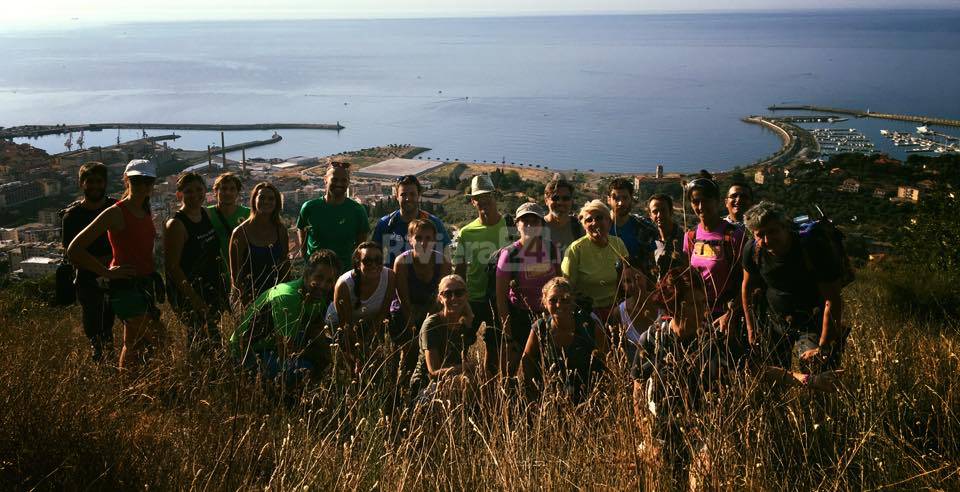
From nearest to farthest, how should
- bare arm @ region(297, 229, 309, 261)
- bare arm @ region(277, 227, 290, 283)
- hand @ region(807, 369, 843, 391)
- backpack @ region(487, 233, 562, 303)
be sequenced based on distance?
hand @ region(807, 369, 843, 391)
backpack @ region(487, 233, 562, 303)
bare arm @ region(277, 227, 290, 283)
bare arm @ region(297, 229, 309, 261)

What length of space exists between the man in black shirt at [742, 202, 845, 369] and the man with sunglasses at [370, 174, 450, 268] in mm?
1931

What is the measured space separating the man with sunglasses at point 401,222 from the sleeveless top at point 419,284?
1.31 ft

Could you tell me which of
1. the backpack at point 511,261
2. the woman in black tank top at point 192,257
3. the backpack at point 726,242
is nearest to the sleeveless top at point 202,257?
the woman in black tank top at point 192,257

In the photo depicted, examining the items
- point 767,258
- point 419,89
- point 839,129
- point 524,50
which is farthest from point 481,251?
point 524,50

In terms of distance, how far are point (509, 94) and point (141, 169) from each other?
257ft

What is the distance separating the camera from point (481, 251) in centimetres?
420

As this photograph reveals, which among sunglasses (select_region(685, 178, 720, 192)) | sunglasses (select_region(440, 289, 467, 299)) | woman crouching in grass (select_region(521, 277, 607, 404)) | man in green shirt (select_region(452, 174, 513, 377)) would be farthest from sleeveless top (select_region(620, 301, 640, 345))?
man in green shirt (select_region(452, 174, 513, 377))

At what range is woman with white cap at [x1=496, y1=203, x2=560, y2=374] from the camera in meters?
3.73

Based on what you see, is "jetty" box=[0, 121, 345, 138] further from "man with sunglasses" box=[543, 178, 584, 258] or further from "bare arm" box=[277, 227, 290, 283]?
"man with sunglasses" box=[543, 178, 584, 258]

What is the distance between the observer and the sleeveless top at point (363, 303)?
359 cm

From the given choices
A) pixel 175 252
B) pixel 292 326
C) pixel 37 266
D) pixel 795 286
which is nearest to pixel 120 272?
pixel 175 252

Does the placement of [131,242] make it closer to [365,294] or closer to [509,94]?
[365,294]

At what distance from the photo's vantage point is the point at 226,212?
436 cm

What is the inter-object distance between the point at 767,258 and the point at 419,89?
87.5 m
